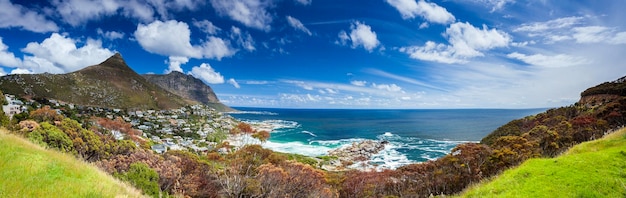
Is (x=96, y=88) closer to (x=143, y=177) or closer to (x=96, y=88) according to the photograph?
(x=96, y=88)

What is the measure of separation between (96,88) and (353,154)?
107 m

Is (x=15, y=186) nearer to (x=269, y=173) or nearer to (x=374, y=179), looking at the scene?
(x=269, y=173)

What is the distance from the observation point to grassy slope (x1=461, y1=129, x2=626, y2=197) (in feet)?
27.6

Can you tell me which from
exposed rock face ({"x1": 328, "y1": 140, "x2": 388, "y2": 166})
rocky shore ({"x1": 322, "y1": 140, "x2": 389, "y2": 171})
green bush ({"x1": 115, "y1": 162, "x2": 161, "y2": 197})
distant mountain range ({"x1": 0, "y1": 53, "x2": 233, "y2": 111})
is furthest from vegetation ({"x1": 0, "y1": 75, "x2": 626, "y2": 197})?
distant mountain range ({"x1": 0, "y1": 53, "x2": 233, "y2": 111})

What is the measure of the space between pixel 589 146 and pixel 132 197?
64.1 feet

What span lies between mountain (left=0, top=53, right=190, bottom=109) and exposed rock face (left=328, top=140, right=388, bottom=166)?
89882 mm

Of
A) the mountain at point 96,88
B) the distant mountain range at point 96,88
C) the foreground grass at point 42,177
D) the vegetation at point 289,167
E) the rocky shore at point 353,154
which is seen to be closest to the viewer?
the foreground grass at point 42,177

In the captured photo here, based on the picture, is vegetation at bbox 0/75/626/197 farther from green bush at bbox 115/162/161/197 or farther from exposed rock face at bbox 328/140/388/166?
exposed rock face at bbox 328/140/388/166

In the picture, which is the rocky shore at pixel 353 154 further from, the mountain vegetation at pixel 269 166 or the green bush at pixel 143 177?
the green bush at pixel 143 177

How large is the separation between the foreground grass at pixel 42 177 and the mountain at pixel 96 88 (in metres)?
109

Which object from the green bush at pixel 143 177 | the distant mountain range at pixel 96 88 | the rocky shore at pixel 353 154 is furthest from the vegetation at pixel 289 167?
the distant mountain range at pixel 96 88

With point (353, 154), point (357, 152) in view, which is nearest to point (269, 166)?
point (353, 154)

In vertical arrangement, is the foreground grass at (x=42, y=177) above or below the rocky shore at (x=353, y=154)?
above

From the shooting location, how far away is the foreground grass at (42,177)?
212 inches
